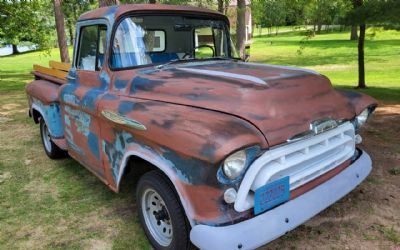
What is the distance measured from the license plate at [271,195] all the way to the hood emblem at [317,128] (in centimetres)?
30

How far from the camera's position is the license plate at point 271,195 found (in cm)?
245

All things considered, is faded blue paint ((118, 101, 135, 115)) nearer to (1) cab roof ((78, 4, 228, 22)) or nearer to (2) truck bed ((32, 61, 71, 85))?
(1) cab roof ((78, 4, 228, 22))

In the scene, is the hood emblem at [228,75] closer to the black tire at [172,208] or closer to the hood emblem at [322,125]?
the hood emblem at [322,125]

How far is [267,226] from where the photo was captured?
7.97 feet

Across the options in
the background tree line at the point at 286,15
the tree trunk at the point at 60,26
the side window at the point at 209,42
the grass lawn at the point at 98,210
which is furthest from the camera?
the tree trunk at the point at 60,26

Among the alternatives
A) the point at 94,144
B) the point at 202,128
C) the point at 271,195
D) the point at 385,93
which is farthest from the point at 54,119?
the point at 385,93

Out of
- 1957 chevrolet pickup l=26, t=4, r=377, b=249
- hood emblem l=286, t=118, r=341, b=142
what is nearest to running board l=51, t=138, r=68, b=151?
1957 chevrolet pickup l=26, t=4, r=377, b=249

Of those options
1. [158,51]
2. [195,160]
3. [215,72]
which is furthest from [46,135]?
[195,160]

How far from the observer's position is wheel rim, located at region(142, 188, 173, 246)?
3.04 metres

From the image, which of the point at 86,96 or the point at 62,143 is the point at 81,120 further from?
the point at 62,143

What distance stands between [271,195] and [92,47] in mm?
2629

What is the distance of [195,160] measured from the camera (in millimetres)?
2387

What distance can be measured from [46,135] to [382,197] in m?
4.55

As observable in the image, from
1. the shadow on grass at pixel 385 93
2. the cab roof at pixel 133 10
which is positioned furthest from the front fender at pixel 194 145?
the shadow on grass at pixel 385 93
